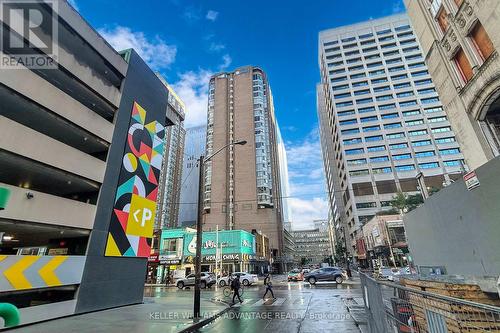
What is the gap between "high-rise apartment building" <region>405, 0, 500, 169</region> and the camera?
1021 cm

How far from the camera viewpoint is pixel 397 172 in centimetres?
6975

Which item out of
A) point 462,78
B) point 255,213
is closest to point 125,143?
point 462,78

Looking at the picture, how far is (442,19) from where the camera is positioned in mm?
13289

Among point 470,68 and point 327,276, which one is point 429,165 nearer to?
point 327,276

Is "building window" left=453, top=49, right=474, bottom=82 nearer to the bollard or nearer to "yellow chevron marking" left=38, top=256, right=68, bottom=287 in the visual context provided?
the bollard

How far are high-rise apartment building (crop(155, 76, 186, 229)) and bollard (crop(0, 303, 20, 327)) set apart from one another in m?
83.1

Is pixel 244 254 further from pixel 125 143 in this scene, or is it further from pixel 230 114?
pixel 230 114

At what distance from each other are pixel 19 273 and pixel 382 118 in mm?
84237

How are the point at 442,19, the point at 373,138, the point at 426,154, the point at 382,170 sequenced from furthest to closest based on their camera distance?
1. the point at 373,138
2. the point at 382,170
3. the point at 426,154
4. the point at 442,19

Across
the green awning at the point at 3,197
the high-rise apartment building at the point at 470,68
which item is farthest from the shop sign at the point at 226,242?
the green awning at the point at 3,197

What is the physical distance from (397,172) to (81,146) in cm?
7413

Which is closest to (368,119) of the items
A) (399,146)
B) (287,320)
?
(399,146)

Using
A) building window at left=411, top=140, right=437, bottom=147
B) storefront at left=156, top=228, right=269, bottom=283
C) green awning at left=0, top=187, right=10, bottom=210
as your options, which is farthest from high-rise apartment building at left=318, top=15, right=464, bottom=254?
green awning at left=0, top=187, right=10, bottom=210

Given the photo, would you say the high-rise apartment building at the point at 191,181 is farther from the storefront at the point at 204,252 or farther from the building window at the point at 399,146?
the building window at the point at 399,146
